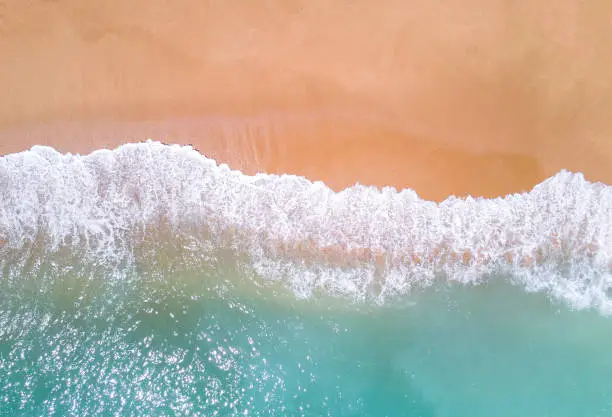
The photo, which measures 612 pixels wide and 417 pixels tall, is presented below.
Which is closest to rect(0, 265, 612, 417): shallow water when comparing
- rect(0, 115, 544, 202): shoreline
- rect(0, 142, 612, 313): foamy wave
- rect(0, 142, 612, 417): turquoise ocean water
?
rect(0, 142, 612, 417): turquoise ocean water

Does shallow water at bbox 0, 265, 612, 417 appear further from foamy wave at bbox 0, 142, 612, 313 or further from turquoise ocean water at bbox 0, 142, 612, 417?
foamy wave at bbox 0, 142, 612, 313

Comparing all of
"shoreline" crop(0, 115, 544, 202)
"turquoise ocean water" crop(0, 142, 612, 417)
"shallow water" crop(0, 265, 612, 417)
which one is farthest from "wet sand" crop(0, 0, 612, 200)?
"shallow water" crop(0, 265, 612, 417)

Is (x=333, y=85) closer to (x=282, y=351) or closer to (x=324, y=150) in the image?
(x=324, y=150)

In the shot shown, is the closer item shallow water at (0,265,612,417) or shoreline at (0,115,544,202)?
shallow water at (0,265,612,417)

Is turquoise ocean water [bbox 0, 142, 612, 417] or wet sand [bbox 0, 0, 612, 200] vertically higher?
wet sand [bbox 0, 0, 612, 200]

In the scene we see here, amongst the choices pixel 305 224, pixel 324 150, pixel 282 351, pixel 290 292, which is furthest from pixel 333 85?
pixel 282 351

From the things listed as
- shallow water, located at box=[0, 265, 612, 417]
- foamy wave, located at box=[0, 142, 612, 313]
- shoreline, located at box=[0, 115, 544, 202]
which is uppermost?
shoreline, located at box=[0, 115, 544, 202]
